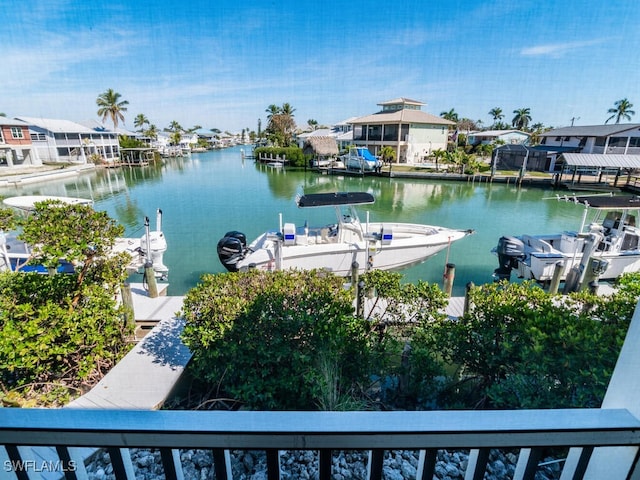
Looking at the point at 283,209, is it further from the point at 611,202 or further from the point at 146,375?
the point at 146,375

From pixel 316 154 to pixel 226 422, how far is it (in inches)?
965

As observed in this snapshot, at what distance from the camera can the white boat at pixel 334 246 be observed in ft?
17.6

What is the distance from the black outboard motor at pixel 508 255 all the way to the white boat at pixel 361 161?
1535cm

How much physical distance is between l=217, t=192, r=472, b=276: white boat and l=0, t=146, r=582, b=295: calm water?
70 cm

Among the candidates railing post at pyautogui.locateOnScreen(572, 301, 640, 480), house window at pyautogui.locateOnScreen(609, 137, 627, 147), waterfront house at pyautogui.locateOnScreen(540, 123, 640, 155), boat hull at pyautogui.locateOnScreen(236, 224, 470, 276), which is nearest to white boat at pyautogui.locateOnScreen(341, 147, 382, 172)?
waterfront house at pyautogui.locateOnScreen(540, 123, 640, 155)

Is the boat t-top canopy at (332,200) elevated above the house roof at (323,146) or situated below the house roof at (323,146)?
below

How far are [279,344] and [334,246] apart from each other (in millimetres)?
3369

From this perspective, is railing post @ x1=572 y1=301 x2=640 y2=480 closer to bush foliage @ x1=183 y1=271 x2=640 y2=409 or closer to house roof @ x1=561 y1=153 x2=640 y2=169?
bush foliage @ x1=183 y1=271 x2=640 y2=409

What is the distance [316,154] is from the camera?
79.3 ft

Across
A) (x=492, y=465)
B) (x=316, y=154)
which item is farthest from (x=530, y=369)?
(x=316, y=154)

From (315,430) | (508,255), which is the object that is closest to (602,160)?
(508,255)

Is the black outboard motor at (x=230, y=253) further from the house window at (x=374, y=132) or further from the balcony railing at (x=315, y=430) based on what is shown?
the house window at (x=374, y=132)

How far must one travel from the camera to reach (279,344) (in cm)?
223

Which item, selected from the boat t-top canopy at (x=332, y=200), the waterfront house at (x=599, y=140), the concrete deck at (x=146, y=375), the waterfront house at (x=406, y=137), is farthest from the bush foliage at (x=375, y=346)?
the waterfront house at (x=406, y=137)
